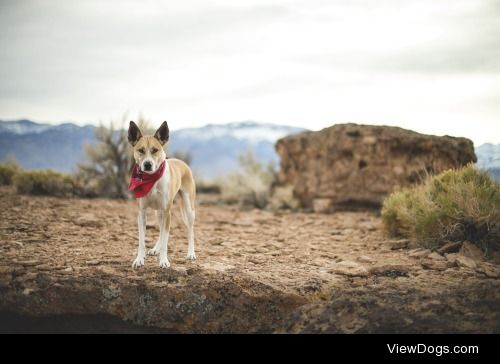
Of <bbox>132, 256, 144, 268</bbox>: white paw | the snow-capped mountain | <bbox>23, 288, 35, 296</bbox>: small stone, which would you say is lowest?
<bbox>23, 288, 35, 296</bbox>: small stone

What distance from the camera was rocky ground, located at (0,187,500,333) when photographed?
4.07 metres

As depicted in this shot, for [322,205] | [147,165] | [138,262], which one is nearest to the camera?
[147,165]

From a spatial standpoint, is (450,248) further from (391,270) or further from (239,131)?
(239,131)

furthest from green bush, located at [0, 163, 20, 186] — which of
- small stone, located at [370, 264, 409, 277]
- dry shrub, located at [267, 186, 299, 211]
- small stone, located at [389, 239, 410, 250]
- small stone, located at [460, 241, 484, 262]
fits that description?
small stone, located at [460, 241, 484, 262]

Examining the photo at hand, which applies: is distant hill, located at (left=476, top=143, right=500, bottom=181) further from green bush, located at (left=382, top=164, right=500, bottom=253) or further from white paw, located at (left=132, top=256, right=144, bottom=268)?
white paw, located at (left=132, top=256, right=144, bottom=268)

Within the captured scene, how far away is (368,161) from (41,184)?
27.1 ft

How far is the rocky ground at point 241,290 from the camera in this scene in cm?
407

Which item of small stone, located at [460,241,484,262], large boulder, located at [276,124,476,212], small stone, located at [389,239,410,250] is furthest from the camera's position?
large boulder, located at [276,124,476,212]

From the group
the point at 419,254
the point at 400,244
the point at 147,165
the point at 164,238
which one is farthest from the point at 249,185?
the point at 147,165

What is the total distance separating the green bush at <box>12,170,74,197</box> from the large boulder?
6.50 m

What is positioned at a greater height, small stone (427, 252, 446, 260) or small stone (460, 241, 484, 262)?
small stone (460, 241, 484, 262)

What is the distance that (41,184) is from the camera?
1052 centimetres

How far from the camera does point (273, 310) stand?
4.41 m

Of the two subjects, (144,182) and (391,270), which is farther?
(391,270)
